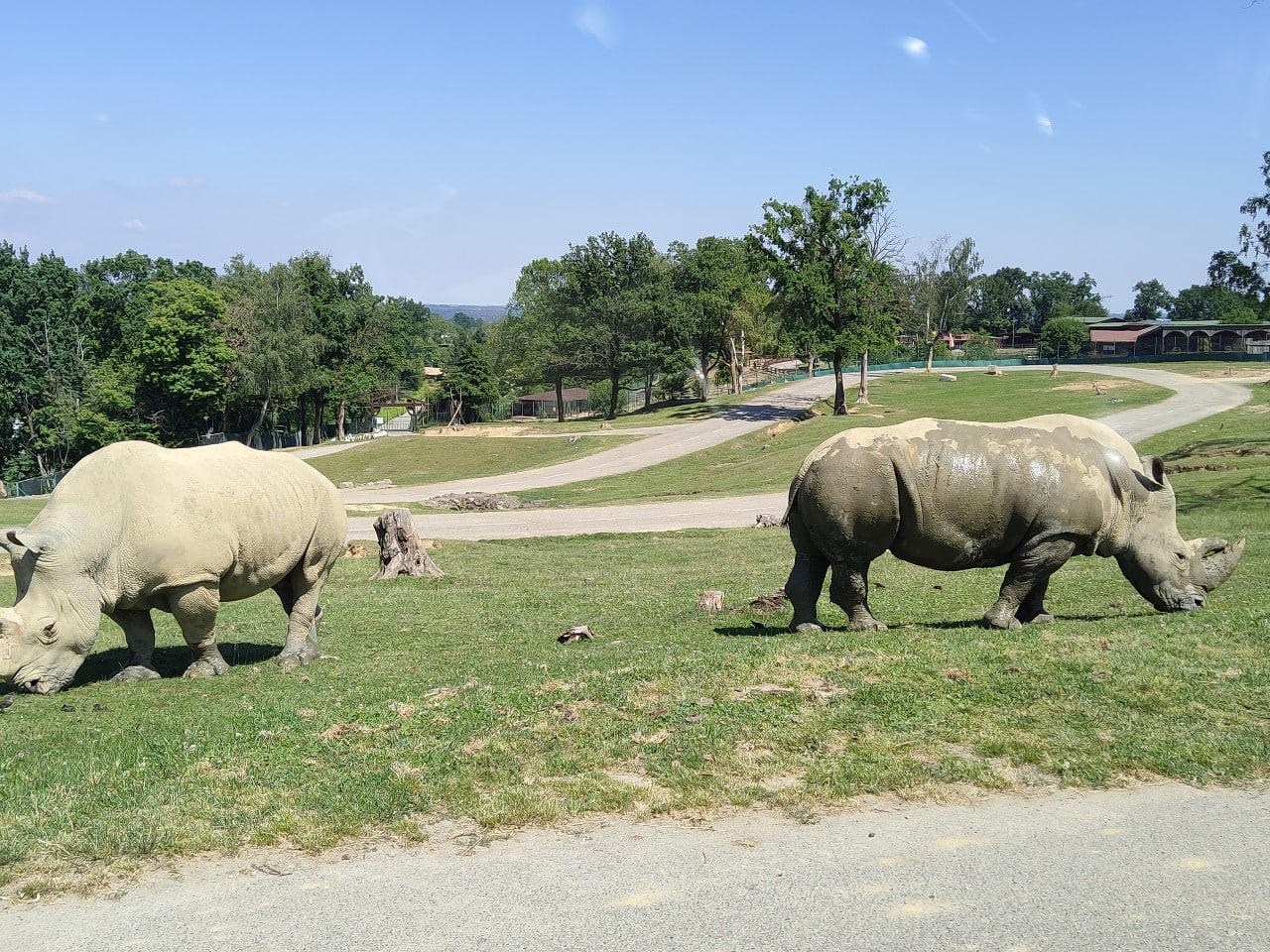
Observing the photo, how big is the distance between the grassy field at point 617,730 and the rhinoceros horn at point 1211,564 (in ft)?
1.71

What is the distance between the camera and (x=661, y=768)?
27.6ft

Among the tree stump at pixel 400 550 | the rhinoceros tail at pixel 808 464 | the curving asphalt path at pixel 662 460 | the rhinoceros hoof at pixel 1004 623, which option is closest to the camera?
the rhinoceros tail at pixel 808 464

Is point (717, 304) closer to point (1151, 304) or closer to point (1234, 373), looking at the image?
point (1234, 373)

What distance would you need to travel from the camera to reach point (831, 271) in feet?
215

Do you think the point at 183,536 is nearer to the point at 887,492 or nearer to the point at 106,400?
the point at 887,492

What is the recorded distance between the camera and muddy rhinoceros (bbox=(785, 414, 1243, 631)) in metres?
12.3

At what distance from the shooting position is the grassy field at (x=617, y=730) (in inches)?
307

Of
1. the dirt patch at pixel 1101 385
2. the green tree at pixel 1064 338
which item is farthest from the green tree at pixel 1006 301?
the dirt patch at pixel 1101 385

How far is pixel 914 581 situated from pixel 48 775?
15141 mm

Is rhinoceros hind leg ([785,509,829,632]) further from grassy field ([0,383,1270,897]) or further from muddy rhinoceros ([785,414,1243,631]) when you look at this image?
grassy field ([0,383,1270,897])

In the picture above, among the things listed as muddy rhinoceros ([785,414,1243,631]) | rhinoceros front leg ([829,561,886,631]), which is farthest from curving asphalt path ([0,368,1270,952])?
rhinoceros front leg ([829,561,886,631])

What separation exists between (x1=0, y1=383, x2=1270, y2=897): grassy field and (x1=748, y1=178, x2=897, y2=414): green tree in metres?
50.8

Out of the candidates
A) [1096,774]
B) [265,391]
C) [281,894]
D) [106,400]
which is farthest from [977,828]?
[106,400]

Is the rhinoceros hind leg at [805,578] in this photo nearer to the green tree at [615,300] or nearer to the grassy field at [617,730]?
the grassy field at [617,730]
